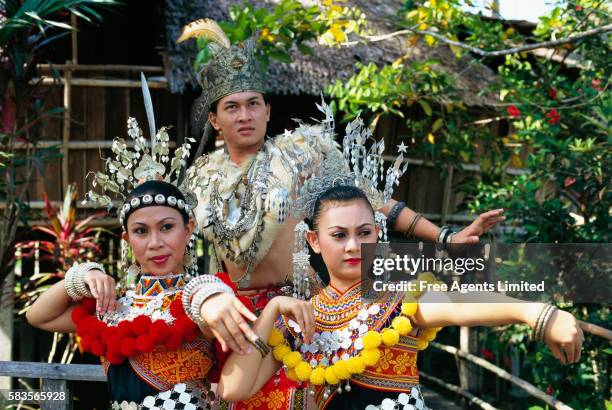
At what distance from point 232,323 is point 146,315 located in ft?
1.94

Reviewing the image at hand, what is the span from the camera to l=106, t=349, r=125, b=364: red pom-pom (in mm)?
2363

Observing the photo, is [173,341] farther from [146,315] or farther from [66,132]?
[66,132]

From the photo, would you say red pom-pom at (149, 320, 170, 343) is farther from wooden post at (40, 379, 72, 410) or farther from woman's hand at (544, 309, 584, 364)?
wooden post at (40, 379, 72, 410)

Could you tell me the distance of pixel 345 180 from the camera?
8.85 ft

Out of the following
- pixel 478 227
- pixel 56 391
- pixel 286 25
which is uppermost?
pixel 286 25

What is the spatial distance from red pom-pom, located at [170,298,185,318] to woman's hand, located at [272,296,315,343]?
413 millimetres

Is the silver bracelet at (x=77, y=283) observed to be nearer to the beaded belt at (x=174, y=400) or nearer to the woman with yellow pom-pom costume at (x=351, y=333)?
the beaded belt at (x=174, y=400)

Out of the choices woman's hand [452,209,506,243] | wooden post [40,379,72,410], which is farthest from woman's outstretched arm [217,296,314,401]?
wooden post [40,379,72,410]

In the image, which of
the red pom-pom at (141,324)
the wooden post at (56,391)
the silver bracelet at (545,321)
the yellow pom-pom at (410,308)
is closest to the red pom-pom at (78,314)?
the red pom-pom at (141,324)

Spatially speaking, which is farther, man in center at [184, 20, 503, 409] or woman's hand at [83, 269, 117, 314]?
man in center at [184, 20, 503, 409]

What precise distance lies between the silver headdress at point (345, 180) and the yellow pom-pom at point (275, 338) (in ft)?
0.97

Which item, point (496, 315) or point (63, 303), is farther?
point (63, 303)

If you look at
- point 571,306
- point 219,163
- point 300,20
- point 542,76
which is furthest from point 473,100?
point 219,163

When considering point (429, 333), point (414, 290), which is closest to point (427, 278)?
point (414, 290)
